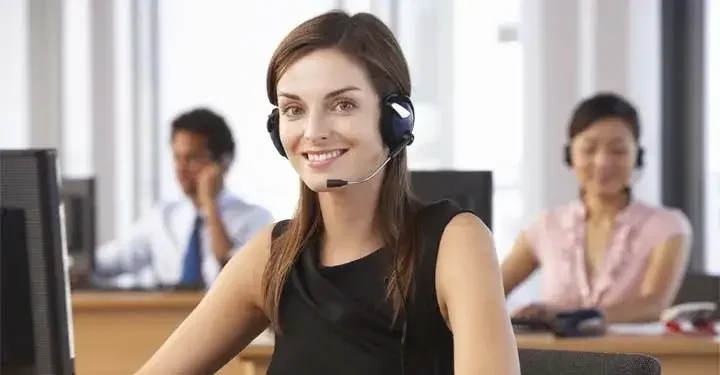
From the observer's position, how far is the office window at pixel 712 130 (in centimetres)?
580

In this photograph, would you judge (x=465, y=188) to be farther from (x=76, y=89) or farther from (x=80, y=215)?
(x=76, y=89)

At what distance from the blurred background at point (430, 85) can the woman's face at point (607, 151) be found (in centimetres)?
223

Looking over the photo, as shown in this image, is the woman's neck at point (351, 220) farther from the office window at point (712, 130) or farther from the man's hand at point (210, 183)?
the office window at point (712, 130)

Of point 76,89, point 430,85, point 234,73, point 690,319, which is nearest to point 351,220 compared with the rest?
point 690,319

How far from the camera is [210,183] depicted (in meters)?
4.84

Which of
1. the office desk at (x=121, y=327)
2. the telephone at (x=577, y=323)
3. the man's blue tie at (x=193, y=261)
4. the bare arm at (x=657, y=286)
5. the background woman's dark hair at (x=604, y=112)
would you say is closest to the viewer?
the telephone at (x=577, y=323)

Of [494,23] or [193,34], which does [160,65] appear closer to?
[193,34]

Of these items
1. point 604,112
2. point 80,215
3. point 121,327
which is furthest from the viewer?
point 80,215

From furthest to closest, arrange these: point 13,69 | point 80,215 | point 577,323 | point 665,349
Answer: point 13,69 < point 80,215 < point 577,323 < point 665,349

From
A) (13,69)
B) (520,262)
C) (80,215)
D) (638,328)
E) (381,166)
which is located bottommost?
(638,328)

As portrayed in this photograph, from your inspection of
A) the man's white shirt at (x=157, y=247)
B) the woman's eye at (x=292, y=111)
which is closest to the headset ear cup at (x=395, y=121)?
the woman's eye at (x=292, y=111)

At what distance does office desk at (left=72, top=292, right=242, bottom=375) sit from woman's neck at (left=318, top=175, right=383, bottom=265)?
8.09ft

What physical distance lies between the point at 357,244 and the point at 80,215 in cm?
311

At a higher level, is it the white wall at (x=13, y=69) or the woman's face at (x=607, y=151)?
the white wall at (x=13, y=69)
